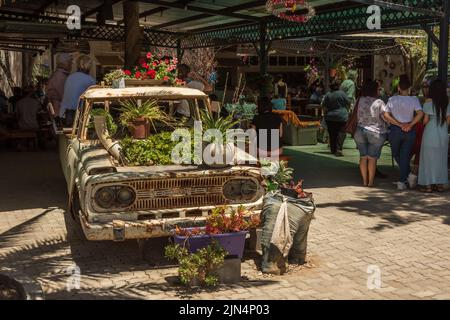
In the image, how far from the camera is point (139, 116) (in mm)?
6844

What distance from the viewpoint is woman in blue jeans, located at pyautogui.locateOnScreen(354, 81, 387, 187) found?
9969 mm

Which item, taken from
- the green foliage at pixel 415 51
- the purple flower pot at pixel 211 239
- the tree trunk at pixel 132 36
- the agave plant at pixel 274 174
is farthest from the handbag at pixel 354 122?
the green foliage at pixel 415 51

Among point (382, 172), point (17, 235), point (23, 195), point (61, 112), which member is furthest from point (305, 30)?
point (17, 235)

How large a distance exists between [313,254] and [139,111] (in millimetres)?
Answer: 2765

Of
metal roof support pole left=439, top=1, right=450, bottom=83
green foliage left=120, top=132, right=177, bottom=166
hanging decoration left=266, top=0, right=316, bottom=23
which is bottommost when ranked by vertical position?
green foliage left=120, top=132, right=177, bottom=166

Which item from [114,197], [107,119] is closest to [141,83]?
[107,119]

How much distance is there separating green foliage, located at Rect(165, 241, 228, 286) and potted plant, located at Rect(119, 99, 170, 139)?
2051mm

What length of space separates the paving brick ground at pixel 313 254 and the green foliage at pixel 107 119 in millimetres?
1427

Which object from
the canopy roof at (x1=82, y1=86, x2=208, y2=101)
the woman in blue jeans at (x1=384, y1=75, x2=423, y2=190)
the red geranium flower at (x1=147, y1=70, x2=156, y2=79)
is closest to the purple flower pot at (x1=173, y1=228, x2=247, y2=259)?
the canopy roof at (x1=82, y1=86, x2=208, y2=101)

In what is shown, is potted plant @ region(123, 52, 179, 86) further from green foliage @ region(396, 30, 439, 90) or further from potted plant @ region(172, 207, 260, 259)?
green foliage @ region(396, 30, 439, 90)

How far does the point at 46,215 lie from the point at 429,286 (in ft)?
17.9

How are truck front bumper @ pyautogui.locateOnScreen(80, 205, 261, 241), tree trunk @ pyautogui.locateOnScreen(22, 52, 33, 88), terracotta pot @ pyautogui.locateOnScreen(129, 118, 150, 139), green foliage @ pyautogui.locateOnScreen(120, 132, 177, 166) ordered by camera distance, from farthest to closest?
tree trunk @ pyautogui.locateOnScreen(22, 52, 33, 88), terracotta pot @ pyautogui.locateOnScreen(129, 118, 150, 139), green foliage @ pyautogui.locateOnScreen(120, 132, 177, 166), truck front bumper @ pyautogui.locateOnScreen(80, 205, 261, 241)

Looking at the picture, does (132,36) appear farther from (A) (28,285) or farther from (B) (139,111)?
(A) (28,285)
